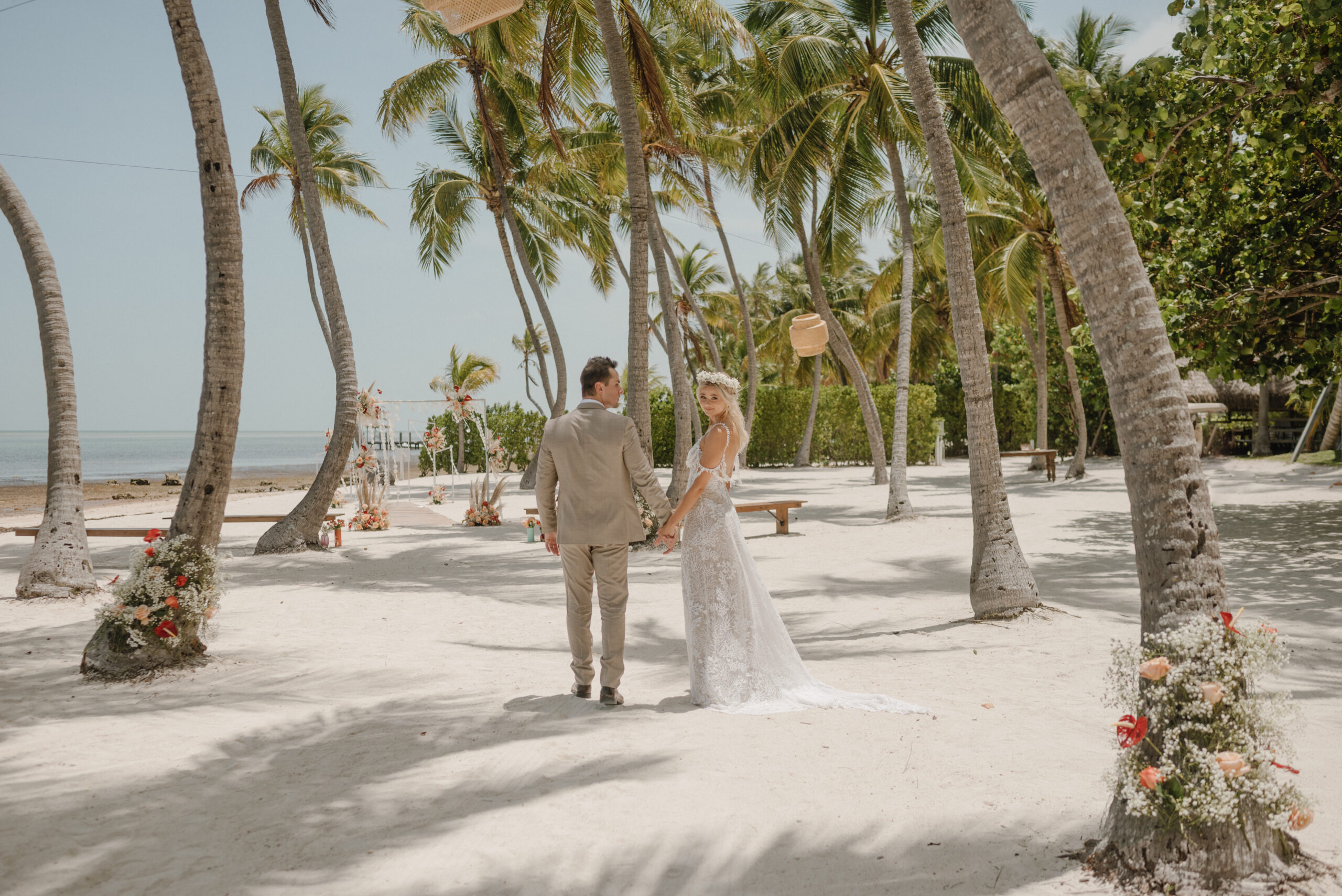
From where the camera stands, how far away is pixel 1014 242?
1897 centimetres

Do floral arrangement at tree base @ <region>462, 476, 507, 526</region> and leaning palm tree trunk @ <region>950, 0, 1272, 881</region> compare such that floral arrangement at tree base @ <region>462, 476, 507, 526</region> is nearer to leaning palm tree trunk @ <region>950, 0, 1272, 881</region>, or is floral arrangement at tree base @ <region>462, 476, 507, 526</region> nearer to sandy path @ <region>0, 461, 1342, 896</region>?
sandy path @ <region>0, 461, 1342, 896</region>

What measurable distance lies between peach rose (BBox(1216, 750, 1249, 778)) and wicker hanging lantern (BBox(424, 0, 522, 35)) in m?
4.48

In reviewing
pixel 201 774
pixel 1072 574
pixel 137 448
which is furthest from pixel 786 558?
pixel 137 448

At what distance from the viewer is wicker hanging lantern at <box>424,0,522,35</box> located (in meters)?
4.72

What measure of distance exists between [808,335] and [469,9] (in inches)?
345

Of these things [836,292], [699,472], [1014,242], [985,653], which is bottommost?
[985,653]

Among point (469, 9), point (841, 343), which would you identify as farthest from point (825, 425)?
point (469, 9)

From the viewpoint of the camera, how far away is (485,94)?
63.6 ft

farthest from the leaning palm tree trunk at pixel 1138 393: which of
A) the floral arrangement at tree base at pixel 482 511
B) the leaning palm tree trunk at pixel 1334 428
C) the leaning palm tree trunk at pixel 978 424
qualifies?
the leaning palm tree trunk at pixel 1334 428

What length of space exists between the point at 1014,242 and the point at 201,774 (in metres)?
18.7

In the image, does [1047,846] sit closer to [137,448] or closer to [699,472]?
[699,472]

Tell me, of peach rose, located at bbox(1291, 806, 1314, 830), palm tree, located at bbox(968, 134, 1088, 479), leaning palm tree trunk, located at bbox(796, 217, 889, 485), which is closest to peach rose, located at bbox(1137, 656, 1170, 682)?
peach rose, located at bbox(1291, 806, 1314, 830)

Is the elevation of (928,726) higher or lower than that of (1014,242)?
lower

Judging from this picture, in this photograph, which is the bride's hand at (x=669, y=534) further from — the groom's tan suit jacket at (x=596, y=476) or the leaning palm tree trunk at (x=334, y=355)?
the leaning palm tree trunk at (x=334, y=355)
